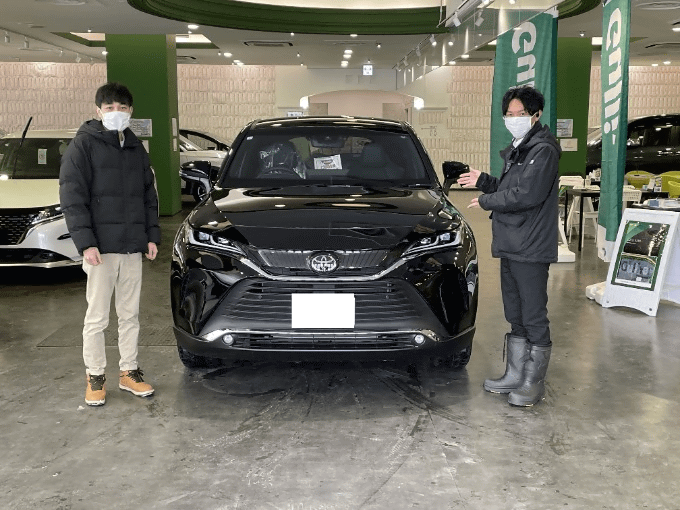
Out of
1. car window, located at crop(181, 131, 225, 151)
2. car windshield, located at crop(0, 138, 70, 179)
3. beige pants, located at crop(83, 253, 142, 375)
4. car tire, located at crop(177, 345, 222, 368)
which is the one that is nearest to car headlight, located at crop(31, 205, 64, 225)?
car windshield, located at crop(0, 138, 70, 179)

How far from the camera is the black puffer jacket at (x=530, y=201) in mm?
3246

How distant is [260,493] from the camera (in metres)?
2.53

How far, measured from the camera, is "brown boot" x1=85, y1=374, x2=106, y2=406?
339 cm

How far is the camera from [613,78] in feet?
17.3

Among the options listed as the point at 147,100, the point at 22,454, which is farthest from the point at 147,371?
the point at 147,100

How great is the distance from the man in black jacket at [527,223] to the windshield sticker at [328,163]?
80 centimetres

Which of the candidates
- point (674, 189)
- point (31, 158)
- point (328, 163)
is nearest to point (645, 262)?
point (328, 163)

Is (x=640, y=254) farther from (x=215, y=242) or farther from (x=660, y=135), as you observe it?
(x=660, y=135)

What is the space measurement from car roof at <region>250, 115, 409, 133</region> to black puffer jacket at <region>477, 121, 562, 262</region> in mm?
1044

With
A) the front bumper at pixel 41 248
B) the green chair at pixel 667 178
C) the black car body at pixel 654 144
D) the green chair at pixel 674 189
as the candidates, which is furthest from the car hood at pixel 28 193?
the black car body at pixel 654 144

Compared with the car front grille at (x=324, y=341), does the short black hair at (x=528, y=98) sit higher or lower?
higher

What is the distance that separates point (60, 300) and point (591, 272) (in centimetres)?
461

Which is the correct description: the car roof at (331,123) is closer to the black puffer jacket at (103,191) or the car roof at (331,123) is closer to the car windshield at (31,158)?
the black puffer jacket at (103,191)

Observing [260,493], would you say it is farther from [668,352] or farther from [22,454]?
[668,352]
